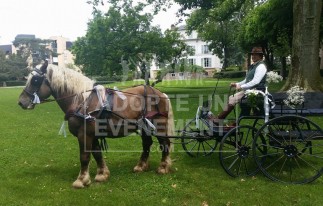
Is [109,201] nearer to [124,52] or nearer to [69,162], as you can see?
[69,162]

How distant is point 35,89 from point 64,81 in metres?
0.54

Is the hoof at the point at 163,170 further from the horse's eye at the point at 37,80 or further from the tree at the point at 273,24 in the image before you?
the tree at the point at 273,24

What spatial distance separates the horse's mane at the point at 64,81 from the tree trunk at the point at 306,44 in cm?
999

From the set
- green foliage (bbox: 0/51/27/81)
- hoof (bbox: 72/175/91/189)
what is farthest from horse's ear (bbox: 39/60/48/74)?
green foliage (bbox: 0/51/27/81)

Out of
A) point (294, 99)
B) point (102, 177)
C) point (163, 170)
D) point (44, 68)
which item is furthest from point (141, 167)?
point (294, 99)

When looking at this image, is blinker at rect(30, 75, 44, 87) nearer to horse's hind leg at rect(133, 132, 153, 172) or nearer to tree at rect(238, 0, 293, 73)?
horse's hind leg at rect(133, 132, 153, 172)

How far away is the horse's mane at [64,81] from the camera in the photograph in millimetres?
5820

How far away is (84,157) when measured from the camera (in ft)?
19.2

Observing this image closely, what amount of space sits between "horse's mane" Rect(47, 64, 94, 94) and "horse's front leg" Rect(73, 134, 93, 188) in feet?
2.85

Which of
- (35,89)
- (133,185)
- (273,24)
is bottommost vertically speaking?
(133,185)

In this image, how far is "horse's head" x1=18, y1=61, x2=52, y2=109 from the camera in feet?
18.9

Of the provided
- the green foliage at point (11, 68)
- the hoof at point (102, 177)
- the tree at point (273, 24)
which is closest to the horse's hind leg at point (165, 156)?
the hoof at point (102, 177)

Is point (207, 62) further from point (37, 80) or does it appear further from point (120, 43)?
point (37, 80)

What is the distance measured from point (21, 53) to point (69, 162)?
70.3m
